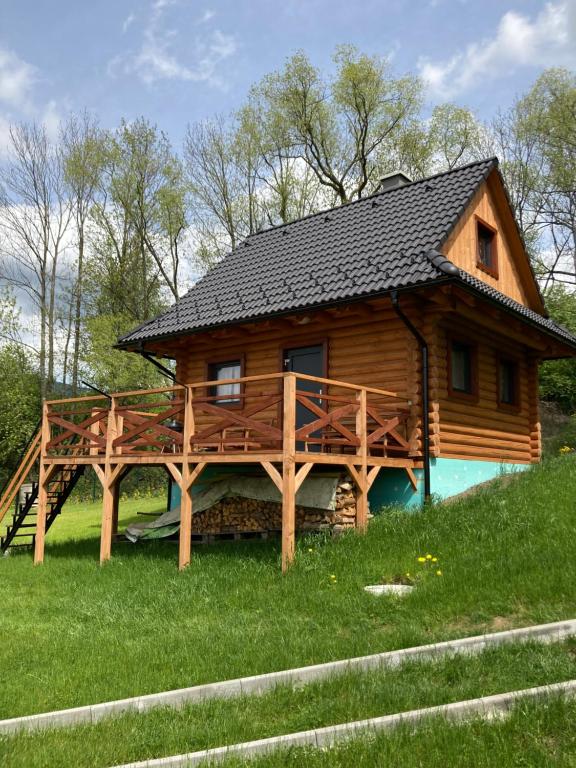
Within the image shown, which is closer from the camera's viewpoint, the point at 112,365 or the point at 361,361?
the point at 361,361

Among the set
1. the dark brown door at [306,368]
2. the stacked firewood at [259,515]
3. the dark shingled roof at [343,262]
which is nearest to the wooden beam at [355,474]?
the stacked firewood at [259,515]

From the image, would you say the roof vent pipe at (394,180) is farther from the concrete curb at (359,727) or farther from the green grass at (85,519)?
the concrete curb at (359,727)

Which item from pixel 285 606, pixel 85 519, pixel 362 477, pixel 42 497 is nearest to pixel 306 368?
pixel 362 477

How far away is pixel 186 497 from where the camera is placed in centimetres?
1081

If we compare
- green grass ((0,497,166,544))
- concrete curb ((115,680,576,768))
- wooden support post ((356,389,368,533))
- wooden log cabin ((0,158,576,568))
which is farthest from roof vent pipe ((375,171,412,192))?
concrete curb ((115,680,576,768))

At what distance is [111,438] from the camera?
1222 centimetres

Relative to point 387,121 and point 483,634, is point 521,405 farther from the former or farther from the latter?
point 387,121

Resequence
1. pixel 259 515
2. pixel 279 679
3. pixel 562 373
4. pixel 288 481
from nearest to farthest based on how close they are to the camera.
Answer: pixel 279 679 → pixel 288 481 → pixel 259 515 → pixel 562 373

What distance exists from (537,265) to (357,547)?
24.8 meters

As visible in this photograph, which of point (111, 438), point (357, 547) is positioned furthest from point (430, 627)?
point (111, 438)

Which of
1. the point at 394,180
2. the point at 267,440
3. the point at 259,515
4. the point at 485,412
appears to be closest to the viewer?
the point at 267,440

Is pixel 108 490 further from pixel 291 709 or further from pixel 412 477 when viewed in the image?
pixel 291 709

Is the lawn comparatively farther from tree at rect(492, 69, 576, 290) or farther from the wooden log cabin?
tree at rect(492, 69, 576, 290)

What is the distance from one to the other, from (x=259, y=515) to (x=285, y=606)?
5.16 meters
